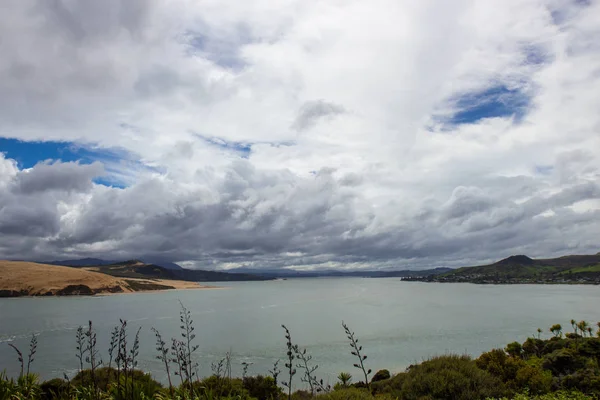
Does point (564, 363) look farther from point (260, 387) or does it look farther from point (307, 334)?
point (307, 334)

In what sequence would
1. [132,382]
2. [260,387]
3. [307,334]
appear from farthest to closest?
[307,334]
[260,387]
[132,382]

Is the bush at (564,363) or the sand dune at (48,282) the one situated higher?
the bush at (564,363)

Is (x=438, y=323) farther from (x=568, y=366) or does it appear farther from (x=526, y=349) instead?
(x=568, y=366)

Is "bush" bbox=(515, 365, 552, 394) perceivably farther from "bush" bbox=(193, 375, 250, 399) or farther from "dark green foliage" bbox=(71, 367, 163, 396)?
"dark green foliage" bbox=(71, 367, 163, 396)

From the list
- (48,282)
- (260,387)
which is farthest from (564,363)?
(48,282)

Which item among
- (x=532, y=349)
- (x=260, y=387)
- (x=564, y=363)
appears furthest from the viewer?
(x=532, y=349)

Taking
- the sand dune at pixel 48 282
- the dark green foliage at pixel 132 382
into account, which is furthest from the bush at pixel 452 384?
the sand dune at pixel 48 282

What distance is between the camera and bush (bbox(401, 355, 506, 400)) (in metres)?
12.8

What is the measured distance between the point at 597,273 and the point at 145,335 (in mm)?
218529

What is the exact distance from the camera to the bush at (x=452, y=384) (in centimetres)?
1284

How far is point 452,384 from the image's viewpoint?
43.1ft

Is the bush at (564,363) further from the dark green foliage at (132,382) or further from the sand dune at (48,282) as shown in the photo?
the sand dune at (48,282)

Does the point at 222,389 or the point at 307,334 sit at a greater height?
the point at 222,389

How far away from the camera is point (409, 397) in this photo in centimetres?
1352
